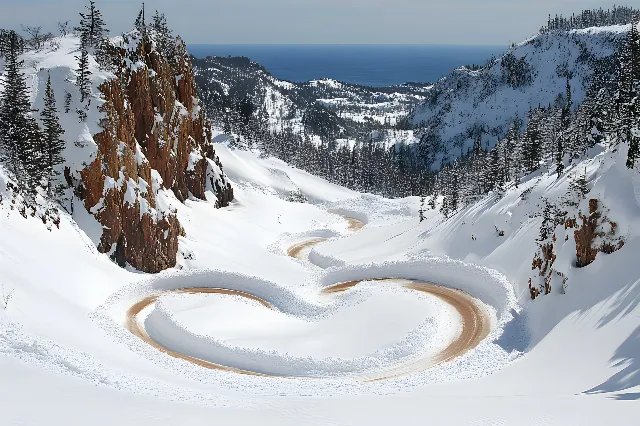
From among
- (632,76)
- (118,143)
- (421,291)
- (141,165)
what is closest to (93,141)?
(118,143)

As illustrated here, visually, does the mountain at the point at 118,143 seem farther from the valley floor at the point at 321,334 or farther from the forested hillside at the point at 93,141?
the valley floor at the point at 321,334

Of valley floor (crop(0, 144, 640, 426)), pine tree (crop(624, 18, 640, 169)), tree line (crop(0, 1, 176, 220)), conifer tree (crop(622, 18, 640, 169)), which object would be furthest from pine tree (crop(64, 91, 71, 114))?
conifer tree (crop(622, 18, 640, 169))

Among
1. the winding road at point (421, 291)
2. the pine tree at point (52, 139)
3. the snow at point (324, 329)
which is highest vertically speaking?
the pine tree at point (52, 139)

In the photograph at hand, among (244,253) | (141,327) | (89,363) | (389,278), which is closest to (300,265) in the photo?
(244,253)

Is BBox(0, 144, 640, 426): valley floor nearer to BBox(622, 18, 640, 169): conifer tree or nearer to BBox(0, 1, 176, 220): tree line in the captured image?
BBox(0, 1, 176, 220): tree line

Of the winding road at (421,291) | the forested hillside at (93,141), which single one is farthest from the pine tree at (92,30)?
Answer: the winding road at (421,291)
